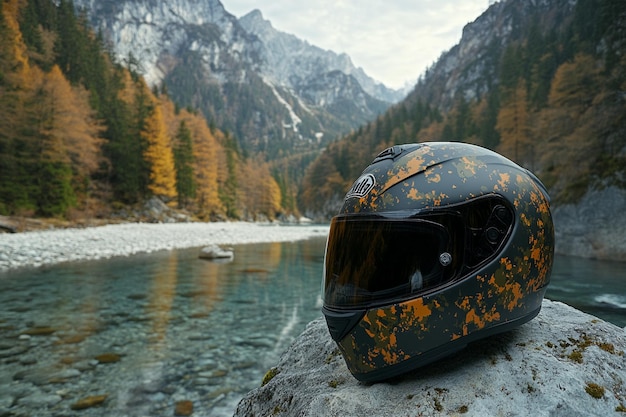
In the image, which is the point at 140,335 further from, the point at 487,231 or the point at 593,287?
the point at 593,287

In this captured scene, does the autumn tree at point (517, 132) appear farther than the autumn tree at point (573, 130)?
Yes

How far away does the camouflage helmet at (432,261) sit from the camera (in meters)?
1.87

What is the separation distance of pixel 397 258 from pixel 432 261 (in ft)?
0.59

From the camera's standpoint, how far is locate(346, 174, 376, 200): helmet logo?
6.84 ft

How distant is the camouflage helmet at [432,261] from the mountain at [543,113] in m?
22.7

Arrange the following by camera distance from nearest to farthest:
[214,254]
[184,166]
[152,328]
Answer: [152,328] → [214,254] → [184,166]

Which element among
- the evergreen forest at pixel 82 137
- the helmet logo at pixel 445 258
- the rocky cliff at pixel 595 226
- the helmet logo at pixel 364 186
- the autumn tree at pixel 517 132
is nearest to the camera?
the helmet logo at pixel 445 258

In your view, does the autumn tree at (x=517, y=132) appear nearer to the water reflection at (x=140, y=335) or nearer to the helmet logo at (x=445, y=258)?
the water reflection at (x=140, y=335)

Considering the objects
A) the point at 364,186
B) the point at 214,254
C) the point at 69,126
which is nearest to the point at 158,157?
the point at 69,126

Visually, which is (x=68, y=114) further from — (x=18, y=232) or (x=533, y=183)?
(x=533, y=183)

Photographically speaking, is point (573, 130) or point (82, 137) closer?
point (573, 130)

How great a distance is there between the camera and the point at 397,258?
73.9 inches

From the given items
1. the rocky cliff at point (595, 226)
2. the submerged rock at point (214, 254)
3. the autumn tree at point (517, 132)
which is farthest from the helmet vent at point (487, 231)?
the autumn tree at point (517, 132)

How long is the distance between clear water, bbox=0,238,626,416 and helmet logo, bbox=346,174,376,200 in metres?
3.87
